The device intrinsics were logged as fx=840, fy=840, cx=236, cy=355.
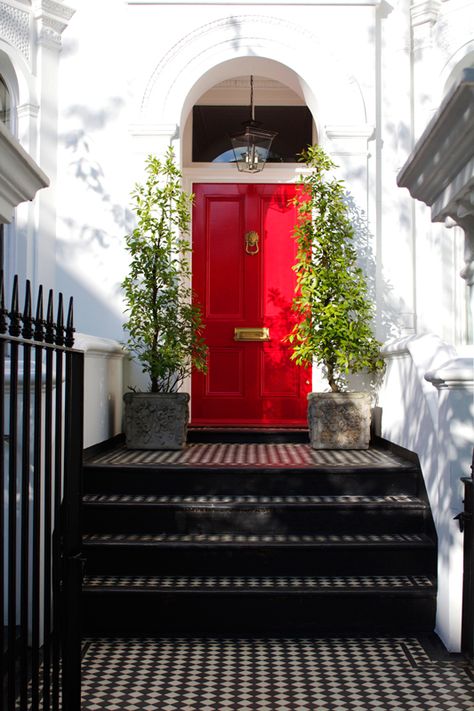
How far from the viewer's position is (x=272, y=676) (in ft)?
13.0

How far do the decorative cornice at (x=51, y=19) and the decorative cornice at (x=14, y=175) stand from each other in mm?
5576

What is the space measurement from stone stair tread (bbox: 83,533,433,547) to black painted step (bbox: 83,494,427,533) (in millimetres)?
41

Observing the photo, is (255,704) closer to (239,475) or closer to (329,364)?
(239,475)

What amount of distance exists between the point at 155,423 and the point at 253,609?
2.22 m

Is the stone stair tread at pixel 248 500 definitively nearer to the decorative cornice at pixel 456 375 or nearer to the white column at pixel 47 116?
the decorative cornice at pixel 456 375

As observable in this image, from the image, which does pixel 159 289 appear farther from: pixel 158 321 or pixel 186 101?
pixel 186 101

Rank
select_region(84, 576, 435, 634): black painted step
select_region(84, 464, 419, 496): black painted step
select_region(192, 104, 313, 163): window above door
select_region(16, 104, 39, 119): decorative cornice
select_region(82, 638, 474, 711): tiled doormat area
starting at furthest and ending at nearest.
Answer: select_region(192, 104, 313, 163): window above door → select_region(16, 104, 39, 119): decorative cornice → select_region(84, 464, 419, 496): black painted step → select_region(84, 576, 435, 634): black painted step → select_region(82, 638, 474, 711): tiled doormat area

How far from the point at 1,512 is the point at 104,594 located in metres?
2.69

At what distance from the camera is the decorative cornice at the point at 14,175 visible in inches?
68.8

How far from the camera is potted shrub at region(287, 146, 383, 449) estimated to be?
6.34 metres

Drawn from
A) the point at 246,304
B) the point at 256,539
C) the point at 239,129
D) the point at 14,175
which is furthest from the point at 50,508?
the point at 239,129

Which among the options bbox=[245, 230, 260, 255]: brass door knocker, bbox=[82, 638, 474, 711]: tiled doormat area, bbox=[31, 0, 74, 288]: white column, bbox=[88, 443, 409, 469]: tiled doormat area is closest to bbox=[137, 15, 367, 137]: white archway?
bbox=[31, 0, 74, 288]: white column

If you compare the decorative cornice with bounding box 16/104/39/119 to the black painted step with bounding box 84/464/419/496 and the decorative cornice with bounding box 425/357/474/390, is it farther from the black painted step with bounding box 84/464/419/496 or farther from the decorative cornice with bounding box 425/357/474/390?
the decorative cornice with bounding box 425/357/474/390

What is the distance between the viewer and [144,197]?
7.00 meters
